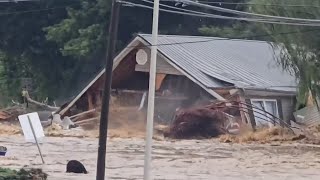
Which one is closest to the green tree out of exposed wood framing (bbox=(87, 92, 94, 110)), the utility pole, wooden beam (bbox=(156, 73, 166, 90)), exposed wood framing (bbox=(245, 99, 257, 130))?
exposed wood framing (bbox=(87, 92, 94, 110))

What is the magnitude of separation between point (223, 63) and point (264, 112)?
5293 mm

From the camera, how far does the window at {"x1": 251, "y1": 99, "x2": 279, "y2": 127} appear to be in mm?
42750

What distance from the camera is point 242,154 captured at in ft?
106

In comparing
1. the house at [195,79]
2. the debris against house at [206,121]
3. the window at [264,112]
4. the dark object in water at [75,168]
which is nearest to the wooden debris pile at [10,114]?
the house at [195,79]

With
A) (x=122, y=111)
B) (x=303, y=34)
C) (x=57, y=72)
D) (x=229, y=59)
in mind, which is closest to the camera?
(x=303, y=34)

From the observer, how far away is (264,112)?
143ft

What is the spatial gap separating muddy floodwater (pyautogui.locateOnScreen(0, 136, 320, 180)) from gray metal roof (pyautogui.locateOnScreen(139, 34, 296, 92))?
5681 millimetres

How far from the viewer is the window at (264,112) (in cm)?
4275

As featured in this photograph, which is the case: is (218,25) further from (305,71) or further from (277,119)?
(305,71)

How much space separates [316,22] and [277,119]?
19389 millimetres

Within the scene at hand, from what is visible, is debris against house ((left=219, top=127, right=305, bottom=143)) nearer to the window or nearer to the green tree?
the window

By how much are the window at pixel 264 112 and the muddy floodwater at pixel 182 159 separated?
436 centimetres

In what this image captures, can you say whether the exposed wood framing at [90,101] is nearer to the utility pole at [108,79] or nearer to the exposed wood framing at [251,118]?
the exposed wood framing at [251,118]

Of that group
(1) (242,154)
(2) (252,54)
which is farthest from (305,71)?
(2) (252,54)
